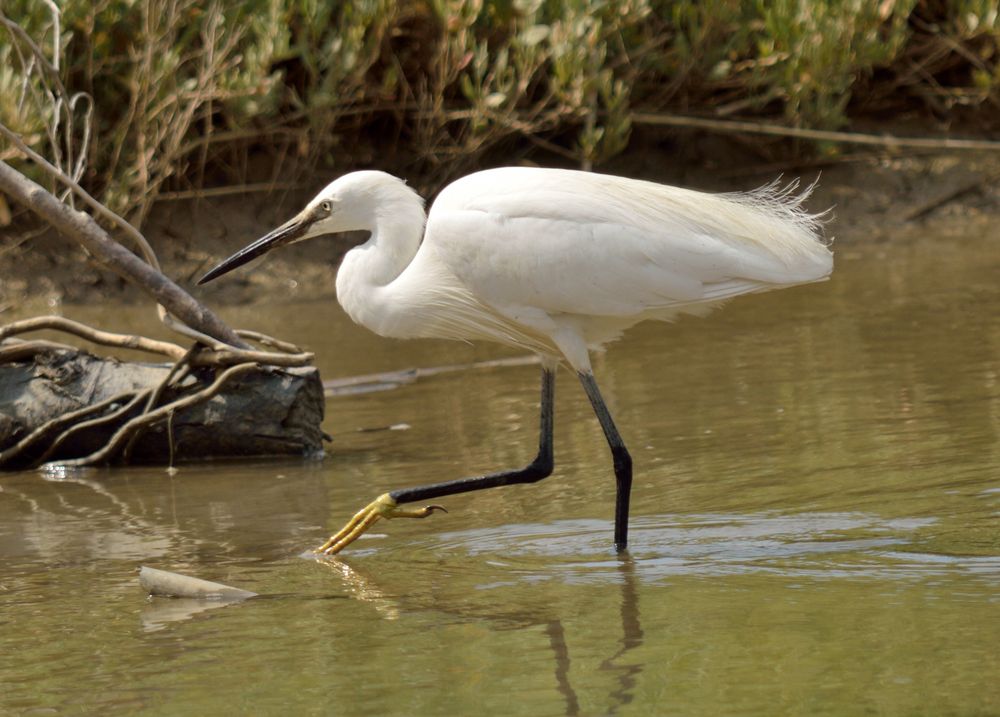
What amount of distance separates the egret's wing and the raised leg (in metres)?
0.45

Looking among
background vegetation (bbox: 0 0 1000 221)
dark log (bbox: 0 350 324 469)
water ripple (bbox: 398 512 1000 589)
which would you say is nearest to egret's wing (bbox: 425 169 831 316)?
water ripple (bbox: 398 512 1000 589)

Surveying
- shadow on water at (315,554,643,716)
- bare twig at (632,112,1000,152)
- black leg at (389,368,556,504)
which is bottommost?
shadow on water at (315,554,643,716)

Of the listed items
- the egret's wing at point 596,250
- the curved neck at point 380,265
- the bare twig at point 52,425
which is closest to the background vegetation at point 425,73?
the bare twig at point 52,425

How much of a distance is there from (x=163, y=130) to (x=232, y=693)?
22.3 feet

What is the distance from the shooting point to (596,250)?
4.79 metres

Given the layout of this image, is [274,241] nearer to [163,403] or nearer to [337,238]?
[163,403]

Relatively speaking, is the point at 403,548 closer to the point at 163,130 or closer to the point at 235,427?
the point at 235,427

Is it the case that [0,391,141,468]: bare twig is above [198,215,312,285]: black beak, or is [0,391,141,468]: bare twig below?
below

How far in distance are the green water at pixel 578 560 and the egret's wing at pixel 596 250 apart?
2.52ft

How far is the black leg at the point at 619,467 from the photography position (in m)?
4.65

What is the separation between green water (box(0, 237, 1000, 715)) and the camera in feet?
11.3

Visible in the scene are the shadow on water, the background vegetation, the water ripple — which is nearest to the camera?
the shadow on water

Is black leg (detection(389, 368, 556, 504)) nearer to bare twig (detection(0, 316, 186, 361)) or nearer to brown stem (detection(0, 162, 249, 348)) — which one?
brown stem (detection(0, 162, 249, 348))

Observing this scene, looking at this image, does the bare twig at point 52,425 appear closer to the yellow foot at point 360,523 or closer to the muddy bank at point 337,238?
the yellow foot at point 360,523
